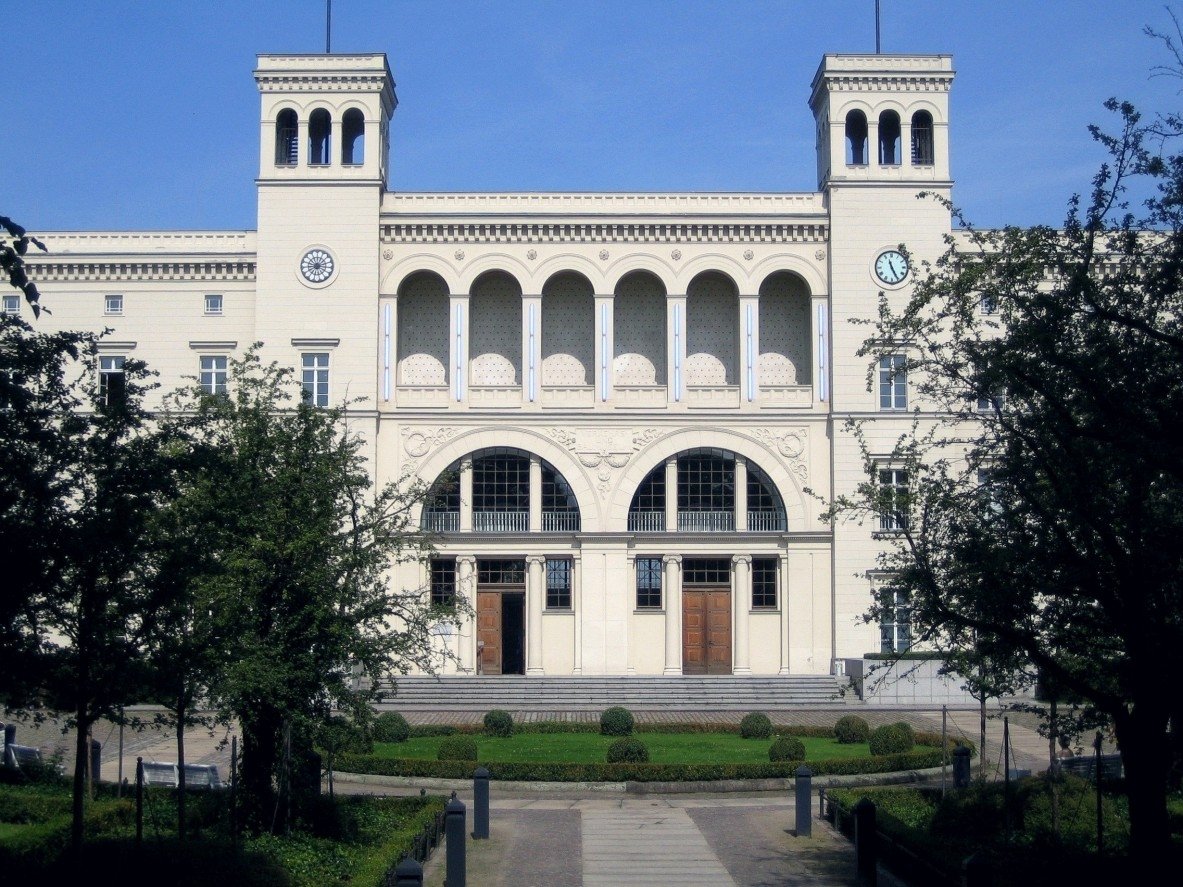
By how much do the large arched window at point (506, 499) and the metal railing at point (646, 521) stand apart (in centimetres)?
202

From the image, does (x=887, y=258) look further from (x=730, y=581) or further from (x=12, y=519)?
(x=12, y=519)

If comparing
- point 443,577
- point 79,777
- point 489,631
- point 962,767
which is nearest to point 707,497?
point 489,631

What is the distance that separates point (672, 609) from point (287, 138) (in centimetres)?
2285

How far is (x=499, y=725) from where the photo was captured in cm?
3728

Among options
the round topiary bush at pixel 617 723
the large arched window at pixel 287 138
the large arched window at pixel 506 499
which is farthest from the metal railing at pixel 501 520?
the large arched window at pixel 287 138

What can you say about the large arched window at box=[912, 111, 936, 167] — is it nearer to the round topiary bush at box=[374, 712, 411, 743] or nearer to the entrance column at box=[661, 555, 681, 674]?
the entrance column at box=[661, 555, 681, 674]

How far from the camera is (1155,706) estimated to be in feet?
51.7

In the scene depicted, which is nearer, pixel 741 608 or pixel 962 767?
pixel 962 767

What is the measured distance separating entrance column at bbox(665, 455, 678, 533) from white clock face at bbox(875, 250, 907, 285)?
1014cm

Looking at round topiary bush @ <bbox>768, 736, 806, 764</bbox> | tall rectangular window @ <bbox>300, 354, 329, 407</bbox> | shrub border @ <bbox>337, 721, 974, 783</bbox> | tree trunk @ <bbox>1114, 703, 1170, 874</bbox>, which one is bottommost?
shrub border @ <bbox>337, 721, 974, 783</bbox>

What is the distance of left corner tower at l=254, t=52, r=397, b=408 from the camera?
50.3 meters

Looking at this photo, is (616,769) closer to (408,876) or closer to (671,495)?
(408,876)

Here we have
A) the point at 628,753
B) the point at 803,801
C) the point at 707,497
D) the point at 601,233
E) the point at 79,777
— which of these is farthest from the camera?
the point at 601,233

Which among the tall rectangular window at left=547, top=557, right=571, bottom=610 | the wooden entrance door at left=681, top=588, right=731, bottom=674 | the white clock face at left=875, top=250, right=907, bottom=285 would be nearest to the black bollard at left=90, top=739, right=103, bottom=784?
the tall rectangular window at left=547, top=557, right=571, bottom=610
